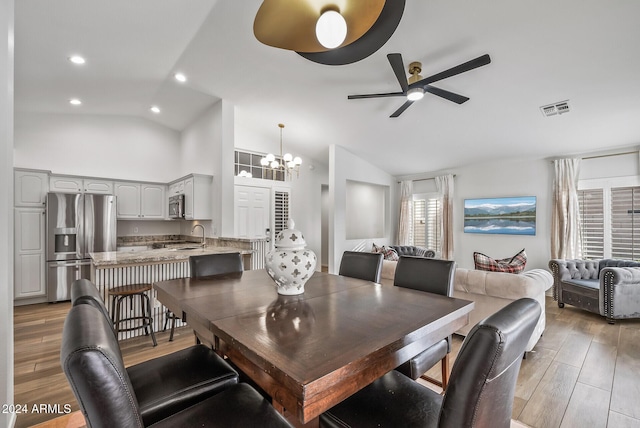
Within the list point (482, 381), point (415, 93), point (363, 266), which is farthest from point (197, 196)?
point (482, 381)

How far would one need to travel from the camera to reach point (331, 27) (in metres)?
1.30

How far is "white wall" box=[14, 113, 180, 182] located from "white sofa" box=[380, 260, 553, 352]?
232 inches

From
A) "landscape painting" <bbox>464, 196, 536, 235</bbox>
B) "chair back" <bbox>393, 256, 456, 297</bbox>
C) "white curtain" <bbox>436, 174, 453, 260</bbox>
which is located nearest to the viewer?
"chair back" <bbox>393, 256, 456, 297</bbox>

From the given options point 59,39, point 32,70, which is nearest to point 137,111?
point 32,70

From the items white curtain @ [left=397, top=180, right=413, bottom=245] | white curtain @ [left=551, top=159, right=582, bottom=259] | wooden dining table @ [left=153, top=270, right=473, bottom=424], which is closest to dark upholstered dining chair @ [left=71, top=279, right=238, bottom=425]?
wooden dining table @ [left=153, top=270, right=473, bottom=424]

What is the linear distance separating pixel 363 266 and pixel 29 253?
Result: 508 centimetres

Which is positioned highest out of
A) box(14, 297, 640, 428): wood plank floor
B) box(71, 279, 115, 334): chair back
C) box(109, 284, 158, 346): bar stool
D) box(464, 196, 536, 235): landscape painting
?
box(464, 196, 536, 235): landscape painting

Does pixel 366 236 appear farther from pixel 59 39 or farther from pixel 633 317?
pixel 59 39

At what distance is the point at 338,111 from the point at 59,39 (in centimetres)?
341

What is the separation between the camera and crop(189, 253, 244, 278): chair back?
2225 mm

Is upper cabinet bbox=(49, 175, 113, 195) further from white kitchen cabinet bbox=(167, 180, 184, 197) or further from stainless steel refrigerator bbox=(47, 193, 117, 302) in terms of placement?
white kitchen cabinet bbox=(167, 180, 184, 197)

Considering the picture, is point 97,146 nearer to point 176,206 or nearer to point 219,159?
point 176,206

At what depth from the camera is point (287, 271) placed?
1550 mm

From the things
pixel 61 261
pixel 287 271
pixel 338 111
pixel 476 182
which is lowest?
pixel 61 261
